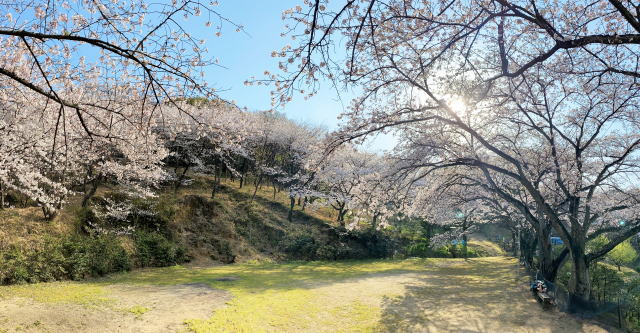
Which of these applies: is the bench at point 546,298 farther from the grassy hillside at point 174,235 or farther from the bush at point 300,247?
the bush at point 300,247

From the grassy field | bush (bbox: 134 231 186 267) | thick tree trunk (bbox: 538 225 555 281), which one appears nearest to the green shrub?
the grassy field

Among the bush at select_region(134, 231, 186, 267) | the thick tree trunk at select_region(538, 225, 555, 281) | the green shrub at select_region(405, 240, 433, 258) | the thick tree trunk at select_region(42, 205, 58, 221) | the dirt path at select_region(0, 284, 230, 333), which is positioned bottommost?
the dirt path at select_region(0, 284, 230, 333)

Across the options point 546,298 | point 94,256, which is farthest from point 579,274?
point 94,256

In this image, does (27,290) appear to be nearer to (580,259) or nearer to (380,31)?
(380,31)

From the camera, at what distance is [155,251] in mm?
15078

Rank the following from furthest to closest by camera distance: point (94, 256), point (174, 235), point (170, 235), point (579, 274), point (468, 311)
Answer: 1. point (174, 235)
2. point (170, 235)
3. point (94, 256)
4. point (579, 274)
5. point (468, 311)

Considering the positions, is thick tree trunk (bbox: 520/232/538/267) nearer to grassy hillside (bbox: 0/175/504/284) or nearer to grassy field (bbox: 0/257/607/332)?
grassy field (bbox: 0/257/607/332)

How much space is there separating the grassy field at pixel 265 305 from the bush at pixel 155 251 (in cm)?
75

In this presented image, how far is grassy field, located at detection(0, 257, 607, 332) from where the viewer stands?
Result: 7422 mm

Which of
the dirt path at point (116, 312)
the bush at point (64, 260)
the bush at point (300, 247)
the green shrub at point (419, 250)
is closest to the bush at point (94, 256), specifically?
the bush at point (64, 260)

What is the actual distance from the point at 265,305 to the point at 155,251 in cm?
794

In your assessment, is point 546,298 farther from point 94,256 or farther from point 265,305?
point 94,256

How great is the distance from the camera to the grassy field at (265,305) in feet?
24.3

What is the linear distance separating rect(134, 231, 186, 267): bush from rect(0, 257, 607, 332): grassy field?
75 centimetres
